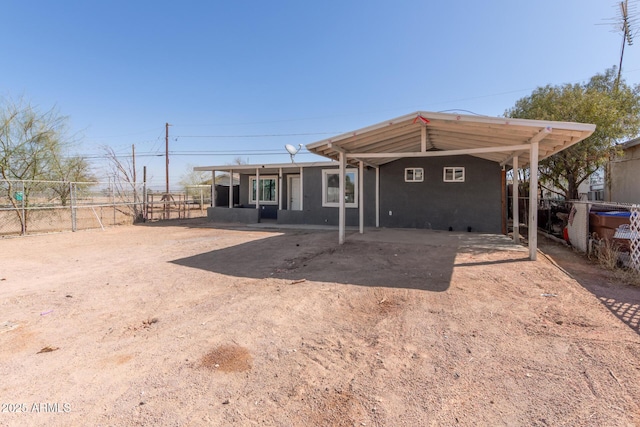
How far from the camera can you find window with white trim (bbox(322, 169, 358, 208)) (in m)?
11.6

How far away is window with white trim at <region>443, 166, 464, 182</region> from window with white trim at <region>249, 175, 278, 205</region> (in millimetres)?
7825

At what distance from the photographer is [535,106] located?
33.5 ft

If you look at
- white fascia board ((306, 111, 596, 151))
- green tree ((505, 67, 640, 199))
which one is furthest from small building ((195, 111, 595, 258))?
green tree ((505, 67, 640, 199))

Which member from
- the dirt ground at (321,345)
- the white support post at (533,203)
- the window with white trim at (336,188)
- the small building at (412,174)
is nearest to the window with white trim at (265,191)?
the small building at (412,174)

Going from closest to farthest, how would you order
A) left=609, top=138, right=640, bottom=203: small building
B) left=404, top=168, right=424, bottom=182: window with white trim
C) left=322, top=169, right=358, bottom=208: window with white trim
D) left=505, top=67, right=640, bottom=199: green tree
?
left=505, top=67, right=640, bottom=199: green tree, left=609, top=138, right=640, bottom=203: small building, left=404, top=168, right=424, bottom=182: window with white trim, left=322, top=169, right=358, bottom=208: window with white trim

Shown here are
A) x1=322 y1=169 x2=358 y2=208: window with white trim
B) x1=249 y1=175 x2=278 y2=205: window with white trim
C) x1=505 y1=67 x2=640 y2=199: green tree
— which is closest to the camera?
x1=505 y1=67 x2=640 y2=199: green tree

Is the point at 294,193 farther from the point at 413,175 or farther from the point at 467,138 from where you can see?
the point at 467,138

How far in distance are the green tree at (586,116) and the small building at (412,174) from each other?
1345mm

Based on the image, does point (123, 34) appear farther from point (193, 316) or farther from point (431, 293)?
point (431, 293)

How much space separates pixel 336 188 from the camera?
39.7 feet

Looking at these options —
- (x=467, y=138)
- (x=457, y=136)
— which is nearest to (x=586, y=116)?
(x=467, y=138)

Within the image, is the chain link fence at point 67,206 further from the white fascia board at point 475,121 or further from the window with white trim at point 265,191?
the white fascia board at point 475,121

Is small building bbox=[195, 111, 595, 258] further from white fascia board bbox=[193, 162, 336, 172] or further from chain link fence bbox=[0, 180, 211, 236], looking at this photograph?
chain link fence bbox=[0, 180, 211, 236]

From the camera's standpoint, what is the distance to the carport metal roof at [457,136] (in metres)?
5.36
